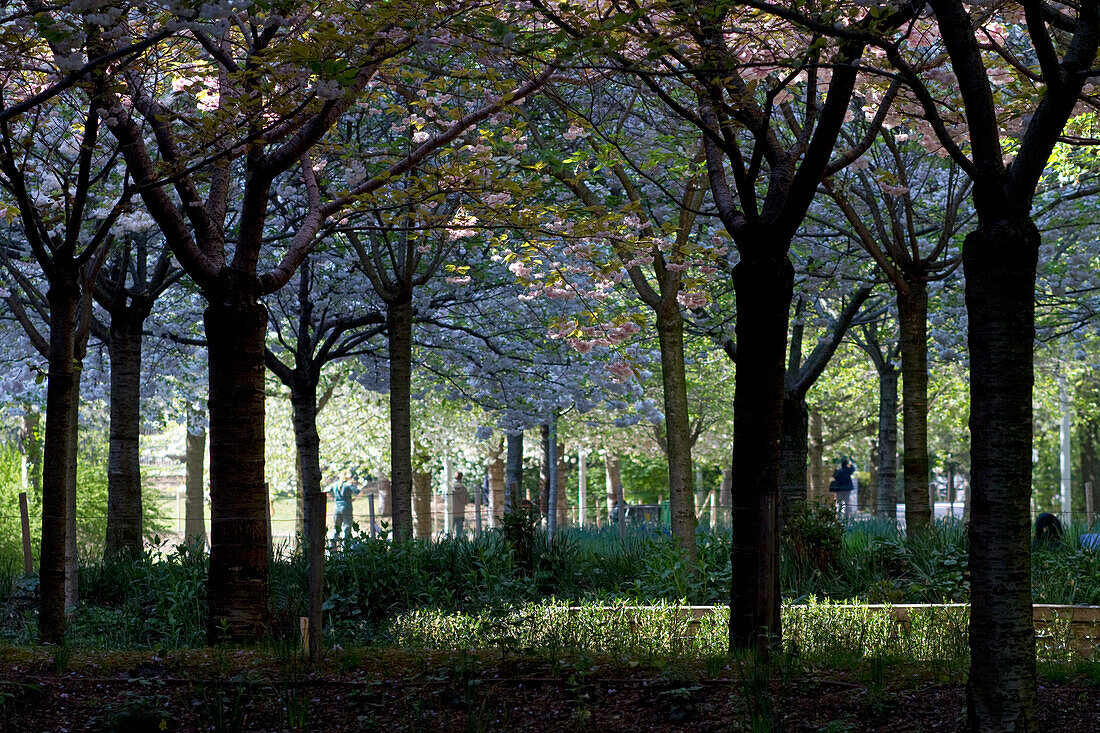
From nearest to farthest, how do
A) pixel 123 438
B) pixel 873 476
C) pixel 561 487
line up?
1. pixel 123 438
2. pixel 561 487
3. pixel 873 476

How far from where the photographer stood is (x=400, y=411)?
11.7 metres

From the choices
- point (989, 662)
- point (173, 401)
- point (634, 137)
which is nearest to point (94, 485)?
point (173, 401)

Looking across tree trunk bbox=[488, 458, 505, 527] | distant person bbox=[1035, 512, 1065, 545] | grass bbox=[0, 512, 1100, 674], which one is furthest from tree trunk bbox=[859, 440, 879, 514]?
grass bbox=[0, 512, 1100, 674]

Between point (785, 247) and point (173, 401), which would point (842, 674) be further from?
point (173, 401)

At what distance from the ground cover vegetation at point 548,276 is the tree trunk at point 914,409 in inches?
2.0

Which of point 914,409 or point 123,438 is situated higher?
point 914,409

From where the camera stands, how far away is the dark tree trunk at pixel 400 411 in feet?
37.9

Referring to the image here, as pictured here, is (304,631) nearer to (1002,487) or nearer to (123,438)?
(1002,487)

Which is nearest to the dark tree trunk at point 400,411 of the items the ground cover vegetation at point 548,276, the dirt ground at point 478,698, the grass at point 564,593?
the ground cover vegetation at point 548,276

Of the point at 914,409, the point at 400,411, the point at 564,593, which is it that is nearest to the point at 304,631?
the point at 564,593

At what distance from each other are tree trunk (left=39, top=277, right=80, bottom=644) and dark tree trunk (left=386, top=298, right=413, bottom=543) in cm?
461

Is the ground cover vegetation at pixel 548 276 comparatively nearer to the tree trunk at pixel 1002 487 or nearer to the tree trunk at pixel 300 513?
the tree trunk at pixel 1002 487

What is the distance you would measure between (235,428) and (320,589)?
177cm

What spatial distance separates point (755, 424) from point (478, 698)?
84.5 inches
